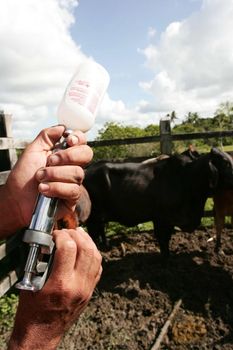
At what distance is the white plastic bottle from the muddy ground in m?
2.84

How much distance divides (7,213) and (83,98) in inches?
27.5

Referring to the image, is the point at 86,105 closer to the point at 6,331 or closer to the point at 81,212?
the point at 6,331

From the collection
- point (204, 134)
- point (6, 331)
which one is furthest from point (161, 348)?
point (204, 134)

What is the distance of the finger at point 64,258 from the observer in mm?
1211

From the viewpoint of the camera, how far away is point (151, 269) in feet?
17.7

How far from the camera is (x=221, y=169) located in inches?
221

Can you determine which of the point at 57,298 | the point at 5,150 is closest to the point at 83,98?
the point at 57,298

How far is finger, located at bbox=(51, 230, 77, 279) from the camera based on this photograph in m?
1.21

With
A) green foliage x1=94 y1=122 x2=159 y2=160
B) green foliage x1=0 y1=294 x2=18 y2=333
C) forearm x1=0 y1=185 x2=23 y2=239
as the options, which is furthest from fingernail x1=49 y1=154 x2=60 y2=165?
green foliage x1=94 y1=122 x2=159 y2=160

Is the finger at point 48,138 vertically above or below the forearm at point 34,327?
above

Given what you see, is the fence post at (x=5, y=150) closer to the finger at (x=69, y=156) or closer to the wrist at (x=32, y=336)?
the finger at (x=69, y=156)

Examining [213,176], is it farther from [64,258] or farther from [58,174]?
[64,258]

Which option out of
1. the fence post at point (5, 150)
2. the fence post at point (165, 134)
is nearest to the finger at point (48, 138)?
the fence post at point (5, 150)

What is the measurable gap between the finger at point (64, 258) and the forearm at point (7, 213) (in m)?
0.62
